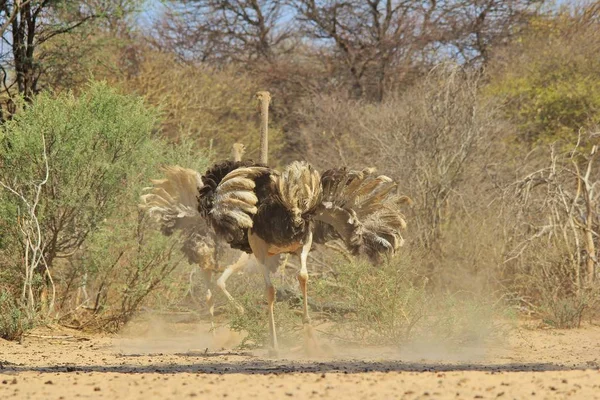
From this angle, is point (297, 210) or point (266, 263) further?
point (266, 263)

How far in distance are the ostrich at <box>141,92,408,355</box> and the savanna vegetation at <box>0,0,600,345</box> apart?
0.85m

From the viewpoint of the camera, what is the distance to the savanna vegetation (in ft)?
39.5

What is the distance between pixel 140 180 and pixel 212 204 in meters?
3.66

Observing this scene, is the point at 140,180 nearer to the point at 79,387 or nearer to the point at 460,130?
the point at 460,130

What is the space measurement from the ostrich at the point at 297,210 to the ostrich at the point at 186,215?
1205 millimetres

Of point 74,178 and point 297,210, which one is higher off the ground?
point 74,178

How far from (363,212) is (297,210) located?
0.86 metres

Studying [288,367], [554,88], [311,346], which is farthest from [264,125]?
[554,88]

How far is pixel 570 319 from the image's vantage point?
13672mm

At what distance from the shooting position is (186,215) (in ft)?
38.5

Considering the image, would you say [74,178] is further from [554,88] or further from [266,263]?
[554,88]

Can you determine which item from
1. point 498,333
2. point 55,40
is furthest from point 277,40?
point 498,333

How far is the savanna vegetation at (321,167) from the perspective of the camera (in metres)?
12.1

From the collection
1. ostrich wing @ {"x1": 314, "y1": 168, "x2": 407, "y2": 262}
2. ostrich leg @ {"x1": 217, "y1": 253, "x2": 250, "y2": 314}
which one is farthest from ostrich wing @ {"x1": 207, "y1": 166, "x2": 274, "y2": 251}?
ostrich leg @ {"x1": 217, "y1": 253, "x2": 250, "y2": 314}
